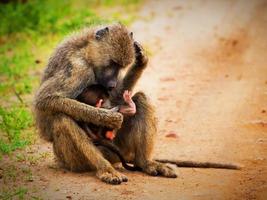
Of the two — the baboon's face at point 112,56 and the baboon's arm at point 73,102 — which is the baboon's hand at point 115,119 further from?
the baboon's face at point 112,56

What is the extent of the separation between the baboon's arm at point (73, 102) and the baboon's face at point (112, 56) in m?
0.19

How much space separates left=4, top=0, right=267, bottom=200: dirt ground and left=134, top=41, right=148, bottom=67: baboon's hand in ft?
3.67

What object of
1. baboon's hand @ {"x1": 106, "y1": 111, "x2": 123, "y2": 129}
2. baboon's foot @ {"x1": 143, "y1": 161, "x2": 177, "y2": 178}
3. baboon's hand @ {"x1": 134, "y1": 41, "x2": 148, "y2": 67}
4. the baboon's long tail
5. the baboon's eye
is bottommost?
baboon's foot @ {"x1": 143, "y1": 161, "x2": 177, "y2": 178}

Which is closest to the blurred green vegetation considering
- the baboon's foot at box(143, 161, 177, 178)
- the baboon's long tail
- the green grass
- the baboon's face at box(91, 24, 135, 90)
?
the green grass

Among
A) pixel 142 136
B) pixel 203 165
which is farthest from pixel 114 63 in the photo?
pixel 203 165

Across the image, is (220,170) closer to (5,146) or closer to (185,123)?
(185,123)

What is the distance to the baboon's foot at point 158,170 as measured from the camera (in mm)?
7512

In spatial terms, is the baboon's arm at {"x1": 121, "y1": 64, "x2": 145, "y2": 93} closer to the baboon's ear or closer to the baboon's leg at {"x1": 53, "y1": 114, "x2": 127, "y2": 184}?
the baboon's ear

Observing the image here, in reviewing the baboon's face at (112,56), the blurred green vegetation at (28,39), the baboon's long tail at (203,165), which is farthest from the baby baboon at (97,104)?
the blurred green vegetation at (28,39)

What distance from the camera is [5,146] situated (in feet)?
27.5

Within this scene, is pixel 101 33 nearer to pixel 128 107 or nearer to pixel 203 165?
pixel 128 107

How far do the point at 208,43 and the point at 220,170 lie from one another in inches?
226

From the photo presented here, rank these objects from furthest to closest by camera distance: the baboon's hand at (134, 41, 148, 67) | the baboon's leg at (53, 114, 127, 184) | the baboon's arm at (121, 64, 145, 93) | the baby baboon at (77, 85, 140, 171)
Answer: the baboon's arm at (121, 64, 145, 93), the baboon's hand at (134, 41, 148, 67), the baby baboon at (77, 85, 140, 171), the baboon's leg at (53, 114, 127, 184)

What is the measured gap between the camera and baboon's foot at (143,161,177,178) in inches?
296
